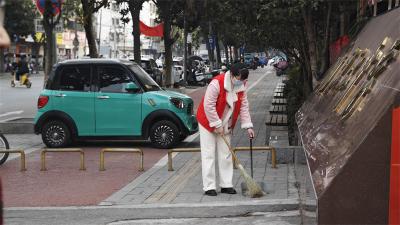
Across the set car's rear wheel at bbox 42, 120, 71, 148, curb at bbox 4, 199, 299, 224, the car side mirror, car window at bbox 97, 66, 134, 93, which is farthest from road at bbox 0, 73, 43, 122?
curb at bbox 4, 199, 299, 224

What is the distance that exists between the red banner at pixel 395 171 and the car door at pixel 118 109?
28.6ft

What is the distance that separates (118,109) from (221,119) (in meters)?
5.16

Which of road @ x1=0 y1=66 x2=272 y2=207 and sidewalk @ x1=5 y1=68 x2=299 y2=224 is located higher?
sidewalk @ x1=5 y1=68 x2=299 y2=224

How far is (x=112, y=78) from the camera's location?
13312 mm

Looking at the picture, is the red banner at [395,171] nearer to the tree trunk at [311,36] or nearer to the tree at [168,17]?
the tree trunk at [311,36]

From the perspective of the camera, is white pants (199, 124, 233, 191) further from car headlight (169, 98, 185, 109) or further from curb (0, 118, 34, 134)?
curb (0, 118, 34, 134)

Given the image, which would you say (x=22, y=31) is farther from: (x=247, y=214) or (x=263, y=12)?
(x=247, y=214)

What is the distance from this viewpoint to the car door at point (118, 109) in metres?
13.1

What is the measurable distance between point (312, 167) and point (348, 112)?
782 millimetres

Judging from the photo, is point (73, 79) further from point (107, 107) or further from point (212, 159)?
point (212, 159)

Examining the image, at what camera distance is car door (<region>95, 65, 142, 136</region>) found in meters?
13.1

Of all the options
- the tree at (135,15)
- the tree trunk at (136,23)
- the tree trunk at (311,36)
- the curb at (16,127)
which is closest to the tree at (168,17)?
the tree at (135,15)

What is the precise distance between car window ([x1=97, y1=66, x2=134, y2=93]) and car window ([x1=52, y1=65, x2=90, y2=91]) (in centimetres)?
29

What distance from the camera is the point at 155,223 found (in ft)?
22.7
